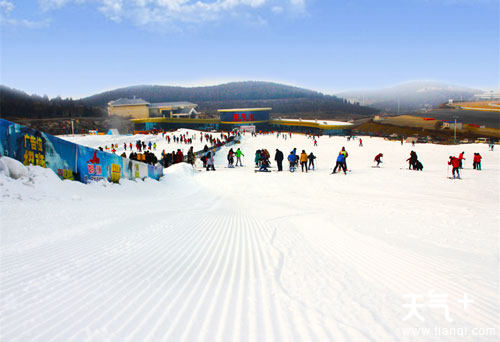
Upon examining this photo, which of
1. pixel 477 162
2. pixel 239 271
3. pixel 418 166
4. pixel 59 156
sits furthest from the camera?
pixel 477 162

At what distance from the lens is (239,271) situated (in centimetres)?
399

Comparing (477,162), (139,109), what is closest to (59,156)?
(477,162)

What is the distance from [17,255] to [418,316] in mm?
4884

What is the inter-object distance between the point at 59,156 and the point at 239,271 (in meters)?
7.90

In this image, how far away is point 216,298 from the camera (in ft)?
10.3

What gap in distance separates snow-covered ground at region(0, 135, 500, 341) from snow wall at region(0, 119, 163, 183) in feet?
1.93

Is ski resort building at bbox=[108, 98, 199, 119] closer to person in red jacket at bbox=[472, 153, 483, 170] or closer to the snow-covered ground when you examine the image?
person in red jacket at bbox=[472, 153, 483, 170]

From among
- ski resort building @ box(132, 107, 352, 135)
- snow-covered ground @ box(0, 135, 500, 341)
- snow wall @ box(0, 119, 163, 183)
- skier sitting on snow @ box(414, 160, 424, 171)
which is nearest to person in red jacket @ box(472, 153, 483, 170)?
skier sitting on snow @ box(414, 160, 424, 171)

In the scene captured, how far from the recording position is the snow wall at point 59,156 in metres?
7.66

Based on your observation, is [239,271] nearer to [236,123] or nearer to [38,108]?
[236,123]

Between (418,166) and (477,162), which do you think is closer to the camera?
(418,166)

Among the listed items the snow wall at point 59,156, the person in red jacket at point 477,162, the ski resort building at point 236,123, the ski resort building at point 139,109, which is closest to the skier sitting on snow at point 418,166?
the person in red jacket at point 477,162

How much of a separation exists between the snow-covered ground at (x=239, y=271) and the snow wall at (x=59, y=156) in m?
0.59

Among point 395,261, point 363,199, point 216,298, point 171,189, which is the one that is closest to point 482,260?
point 395,261
